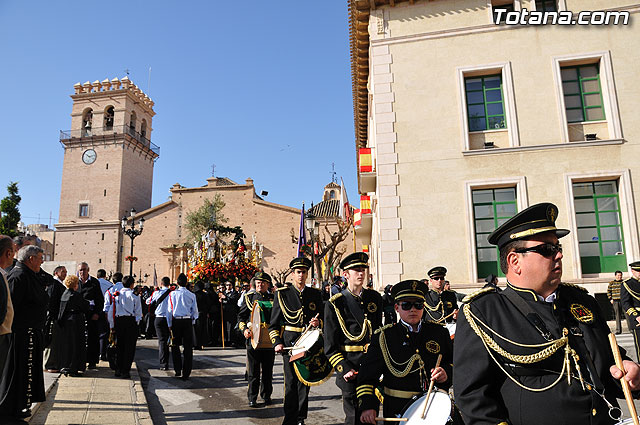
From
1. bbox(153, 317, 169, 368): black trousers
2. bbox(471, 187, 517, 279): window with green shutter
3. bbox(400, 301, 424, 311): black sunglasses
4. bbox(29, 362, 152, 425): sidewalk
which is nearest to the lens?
bbox(400, 301, 424, 311): black sunglasses

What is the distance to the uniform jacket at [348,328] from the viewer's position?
15.7 ft

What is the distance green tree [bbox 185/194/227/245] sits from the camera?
57.6 meters

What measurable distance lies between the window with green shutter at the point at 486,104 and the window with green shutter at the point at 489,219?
2247 mm

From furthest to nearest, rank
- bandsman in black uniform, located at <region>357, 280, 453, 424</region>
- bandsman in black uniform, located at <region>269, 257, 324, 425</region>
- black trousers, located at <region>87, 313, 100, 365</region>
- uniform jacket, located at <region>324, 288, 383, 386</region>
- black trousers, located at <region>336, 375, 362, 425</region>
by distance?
black trousers, located at <region>87, 313, 100, 365</region>, bandsman in black uniform, located at <region>269, 257, 324, 425</region>, uniform jacket, located at <region>324, 288, 383, 386</region>, black trousers, located at <region>336, 375, 362, 425</region>, bandsman in black uniform, located at <region>357, 280, 453, 424</region>

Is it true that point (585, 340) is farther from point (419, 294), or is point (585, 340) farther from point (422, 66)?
point (422, 66)

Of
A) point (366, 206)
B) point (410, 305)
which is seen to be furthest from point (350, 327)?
point (366, 206)

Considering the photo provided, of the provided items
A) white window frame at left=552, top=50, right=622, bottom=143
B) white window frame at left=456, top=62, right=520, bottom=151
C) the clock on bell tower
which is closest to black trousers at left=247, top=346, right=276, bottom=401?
white window frame at left=456, top=62, right=520, bottom=151

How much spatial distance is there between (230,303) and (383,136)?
780cm

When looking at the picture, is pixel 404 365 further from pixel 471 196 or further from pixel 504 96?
pixel 504 96

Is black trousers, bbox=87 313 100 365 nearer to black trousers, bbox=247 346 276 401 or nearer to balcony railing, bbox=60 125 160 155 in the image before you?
black trousers, bbox=247 346 276 401

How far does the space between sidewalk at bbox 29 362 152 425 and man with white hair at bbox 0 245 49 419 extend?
0.70 m

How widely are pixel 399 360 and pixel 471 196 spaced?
11.8 m

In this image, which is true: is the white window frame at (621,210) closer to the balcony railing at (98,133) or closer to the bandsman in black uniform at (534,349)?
the bandsman in black uniform at (534,349)

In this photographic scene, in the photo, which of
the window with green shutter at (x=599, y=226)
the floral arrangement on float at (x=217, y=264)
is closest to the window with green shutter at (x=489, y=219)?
the window with green shutter at (x=599, y=226)
